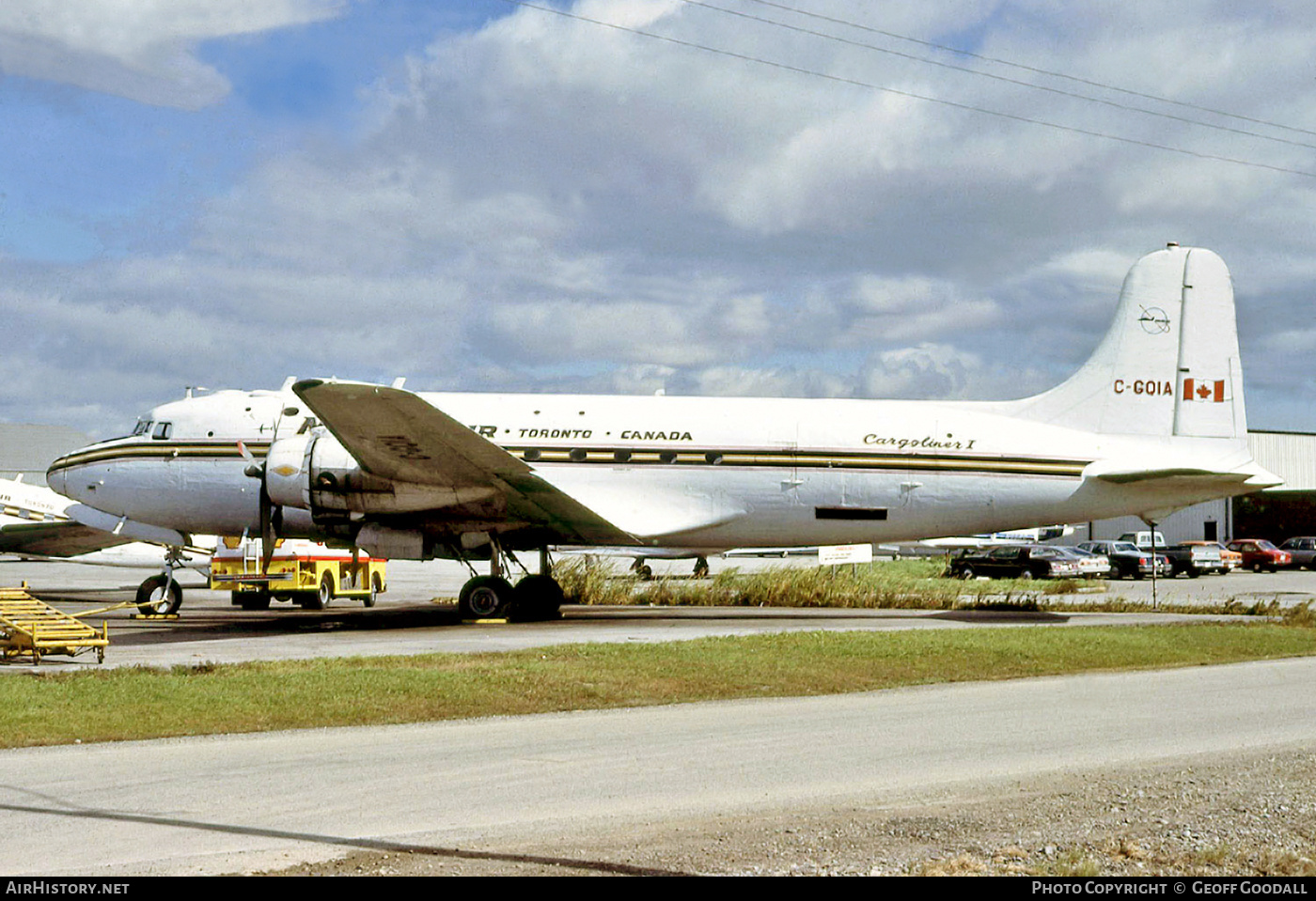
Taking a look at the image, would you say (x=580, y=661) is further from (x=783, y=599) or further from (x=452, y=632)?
(x=783, y=599)

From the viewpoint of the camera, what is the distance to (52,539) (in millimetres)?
34938

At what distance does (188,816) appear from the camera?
300 inches

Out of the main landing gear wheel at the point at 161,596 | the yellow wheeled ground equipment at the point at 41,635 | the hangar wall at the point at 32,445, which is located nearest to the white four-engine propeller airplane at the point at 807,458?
the main landing gear wheel at the point at 161,596

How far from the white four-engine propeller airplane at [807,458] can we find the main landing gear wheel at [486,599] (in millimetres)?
38

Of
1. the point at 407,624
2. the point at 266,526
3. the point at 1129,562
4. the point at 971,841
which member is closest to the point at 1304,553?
the point at 1129,562

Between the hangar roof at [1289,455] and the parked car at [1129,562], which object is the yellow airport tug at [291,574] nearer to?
the parked car at [1129,562]

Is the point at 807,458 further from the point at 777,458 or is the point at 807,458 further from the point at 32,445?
the point at 32,445


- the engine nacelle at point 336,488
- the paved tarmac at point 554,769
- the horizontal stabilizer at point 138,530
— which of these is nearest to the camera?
the paved tarmac at point 554,769

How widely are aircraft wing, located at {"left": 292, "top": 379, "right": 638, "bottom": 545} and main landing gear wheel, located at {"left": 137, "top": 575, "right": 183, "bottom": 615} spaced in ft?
21.1

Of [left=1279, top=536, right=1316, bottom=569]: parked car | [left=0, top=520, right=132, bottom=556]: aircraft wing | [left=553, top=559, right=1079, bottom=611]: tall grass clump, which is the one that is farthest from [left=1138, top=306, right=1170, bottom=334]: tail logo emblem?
[left=1279, top=536, right=1316, bottom=569]: parked car

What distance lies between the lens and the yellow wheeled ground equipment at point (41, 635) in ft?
51.9

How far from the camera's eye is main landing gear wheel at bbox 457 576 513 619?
2377cm

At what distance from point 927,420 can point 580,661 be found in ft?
37.0
